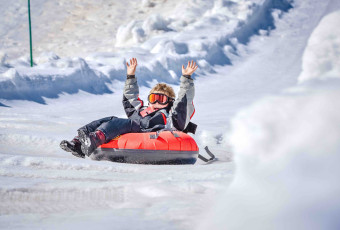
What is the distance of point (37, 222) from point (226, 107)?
6.14 metres

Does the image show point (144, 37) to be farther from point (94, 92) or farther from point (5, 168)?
point (5, 168)

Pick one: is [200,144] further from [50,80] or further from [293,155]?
[50,80]

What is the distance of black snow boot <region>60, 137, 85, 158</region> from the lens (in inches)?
139

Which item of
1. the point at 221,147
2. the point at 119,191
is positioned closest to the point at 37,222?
the point at 119,191

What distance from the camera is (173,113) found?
3801mm

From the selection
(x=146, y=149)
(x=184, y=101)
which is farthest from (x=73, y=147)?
(x=184, y=101)

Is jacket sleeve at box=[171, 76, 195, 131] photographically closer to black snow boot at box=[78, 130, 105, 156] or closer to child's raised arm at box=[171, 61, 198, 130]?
child's raised arm at box=[171, 61, 198, 130]

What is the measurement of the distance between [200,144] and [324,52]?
304cm

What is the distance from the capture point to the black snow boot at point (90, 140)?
3445mm

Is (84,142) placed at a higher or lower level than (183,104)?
lower

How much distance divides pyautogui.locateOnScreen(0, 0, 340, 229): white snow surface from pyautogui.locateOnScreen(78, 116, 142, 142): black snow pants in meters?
0.41

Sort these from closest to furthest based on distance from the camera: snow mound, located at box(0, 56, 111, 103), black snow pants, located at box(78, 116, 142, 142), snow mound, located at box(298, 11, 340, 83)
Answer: snow mound, located at box(298, 11, 340, 83) < black snow pants, located at box(78, 116, 142, 142) < snow mound, located at box(0, 56, 111, 103)

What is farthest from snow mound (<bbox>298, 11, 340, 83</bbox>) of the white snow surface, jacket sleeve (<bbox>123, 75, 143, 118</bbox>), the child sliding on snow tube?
jacket sleeve (<bbox>123, 75, 143, 118</bbox>)

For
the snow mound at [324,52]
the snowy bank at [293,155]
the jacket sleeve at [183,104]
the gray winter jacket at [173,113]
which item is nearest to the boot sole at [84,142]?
the gray winter jacket at [173,113]
